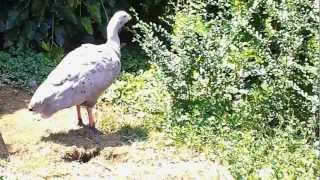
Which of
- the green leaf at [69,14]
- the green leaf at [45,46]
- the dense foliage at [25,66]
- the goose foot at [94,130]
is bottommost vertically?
the goose foot at [94,130]

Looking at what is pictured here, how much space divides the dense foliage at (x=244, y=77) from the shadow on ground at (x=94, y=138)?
30 cm

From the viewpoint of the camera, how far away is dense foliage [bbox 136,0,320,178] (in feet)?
17.1

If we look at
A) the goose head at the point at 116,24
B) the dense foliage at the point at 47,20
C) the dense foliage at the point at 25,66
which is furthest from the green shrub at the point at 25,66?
the goose head at the point at 116,24

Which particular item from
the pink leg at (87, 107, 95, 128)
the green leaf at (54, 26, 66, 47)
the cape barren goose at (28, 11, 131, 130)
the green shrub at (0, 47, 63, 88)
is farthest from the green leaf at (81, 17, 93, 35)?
the pink leg at (87, 107, 95, 128)

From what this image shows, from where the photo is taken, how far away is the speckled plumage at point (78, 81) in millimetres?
5266

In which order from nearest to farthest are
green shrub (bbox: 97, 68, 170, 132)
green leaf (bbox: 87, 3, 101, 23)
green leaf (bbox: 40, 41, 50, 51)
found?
green shrub (bbox: 97, 68, 170, 132)
green leaf (bbox: 40, 41, 50, 51)
green leaf (bbox: 87, 3, 101, 23)

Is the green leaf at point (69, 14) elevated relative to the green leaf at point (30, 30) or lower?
elevated

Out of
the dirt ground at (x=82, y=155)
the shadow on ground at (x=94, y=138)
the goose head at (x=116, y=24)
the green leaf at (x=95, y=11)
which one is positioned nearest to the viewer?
the dirt ground at (x=82, y=155)

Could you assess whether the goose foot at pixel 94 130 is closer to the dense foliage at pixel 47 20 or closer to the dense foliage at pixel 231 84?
the dense foliage at pixel 231 84

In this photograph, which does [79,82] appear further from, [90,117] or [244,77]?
[244,77]

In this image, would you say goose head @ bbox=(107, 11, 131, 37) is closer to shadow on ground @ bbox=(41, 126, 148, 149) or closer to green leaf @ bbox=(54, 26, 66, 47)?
shadow on ground @ bbox=(41, 126, 148, 149)

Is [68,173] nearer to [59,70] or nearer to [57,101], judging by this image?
[57,101]

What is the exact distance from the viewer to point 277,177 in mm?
4363

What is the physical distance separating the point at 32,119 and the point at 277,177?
2.33 metres
